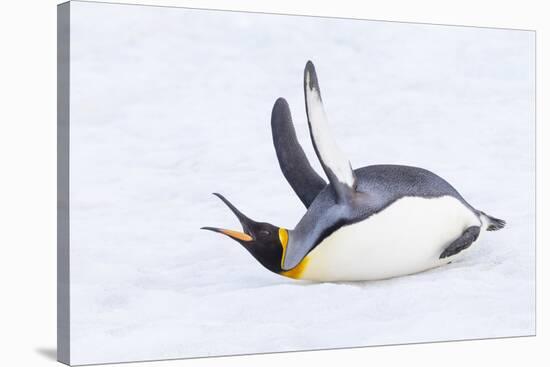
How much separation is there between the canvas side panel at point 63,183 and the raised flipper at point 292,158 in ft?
3.07

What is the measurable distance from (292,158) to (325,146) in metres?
0.19

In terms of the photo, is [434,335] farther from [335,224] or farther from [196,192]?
[196,192]

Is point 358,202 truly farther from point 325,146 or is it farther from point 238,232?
point 238,232

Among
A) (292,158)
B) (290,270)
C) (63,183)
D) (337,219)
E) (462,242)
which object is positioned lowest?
(290,270)

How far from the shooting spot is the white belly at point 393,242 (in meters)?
5.30

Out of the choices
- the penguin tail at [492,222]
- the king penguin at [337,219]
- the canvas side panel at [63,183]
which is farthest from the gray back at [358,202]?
the canvas side panel at [63,183]

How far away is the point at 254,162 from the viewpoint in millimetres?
5246

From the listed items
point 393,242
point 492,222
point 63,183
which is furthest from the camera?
point 492,222

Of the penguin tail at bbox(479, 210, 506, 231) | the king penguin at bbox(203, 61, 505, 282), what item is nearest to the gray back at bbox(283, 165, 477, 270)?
the king penguin at bbox(203, 61, 505, 282)

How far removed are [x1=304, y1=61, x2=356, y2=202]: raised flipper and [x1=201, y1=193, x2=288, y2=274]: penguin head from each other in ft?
1.05

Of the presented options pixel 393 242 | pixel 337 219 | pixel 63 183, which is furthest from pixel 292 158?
pixel 63 183

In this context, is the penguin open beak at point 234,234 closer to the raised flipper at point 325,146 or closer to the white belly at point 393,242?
the white belly at point 393,242

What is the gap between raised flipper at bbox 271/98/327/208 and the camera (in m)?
5.29

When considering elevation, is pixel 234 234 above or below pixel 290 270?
above
